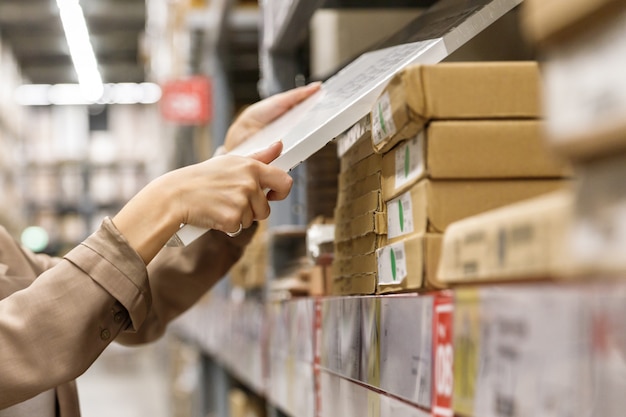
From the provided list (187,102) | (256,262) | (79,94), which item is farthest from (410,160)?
(79,94)

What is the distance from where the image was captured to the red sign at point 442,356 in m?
0.73

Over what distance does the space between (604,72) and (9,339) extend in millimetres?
876

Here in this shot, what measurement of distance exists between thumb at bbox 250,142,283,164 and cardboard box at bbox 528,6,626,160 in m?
0.72

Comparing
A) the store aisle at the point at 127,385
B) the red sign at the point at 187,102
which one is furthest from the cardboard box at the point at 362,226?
the store aisle at the point at 127,385

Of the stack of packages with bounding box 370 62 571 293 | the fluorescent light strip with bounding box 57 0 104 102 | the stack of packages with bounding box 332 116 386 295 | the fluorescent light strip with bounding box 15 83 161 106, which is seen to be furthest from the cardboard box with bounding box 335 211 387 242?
the fluorescent light strip with bounding box 15 83 161 106

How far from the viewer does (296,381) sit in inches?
67.9

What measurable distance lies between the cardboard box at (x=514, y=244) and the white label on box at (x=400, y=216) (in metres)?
0.27

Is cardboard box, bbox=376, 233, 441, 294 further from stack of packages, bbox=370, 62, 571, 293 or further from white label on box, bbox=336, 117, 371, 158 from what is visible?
white label on box, bbox=336, 117, 371, 158

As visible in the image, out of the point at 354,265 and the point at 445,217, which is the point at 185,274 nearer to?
the point at 354,265

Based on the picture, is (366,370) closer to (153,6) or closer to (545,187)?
(545,187)

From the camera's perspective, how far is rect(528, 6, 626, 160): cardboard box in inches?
18.7

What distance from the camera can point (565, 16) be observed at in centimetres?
51

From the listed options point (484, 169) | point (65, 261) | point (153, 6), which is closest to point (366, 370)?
point (484, 169)

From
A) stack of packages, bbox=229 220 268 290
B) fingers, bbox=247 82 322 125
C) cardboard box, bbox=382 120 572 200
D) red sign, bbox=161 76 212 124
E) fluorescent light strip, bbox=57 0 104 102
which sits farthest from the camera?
fluorescent light strip, bbox=57 0 104 102
